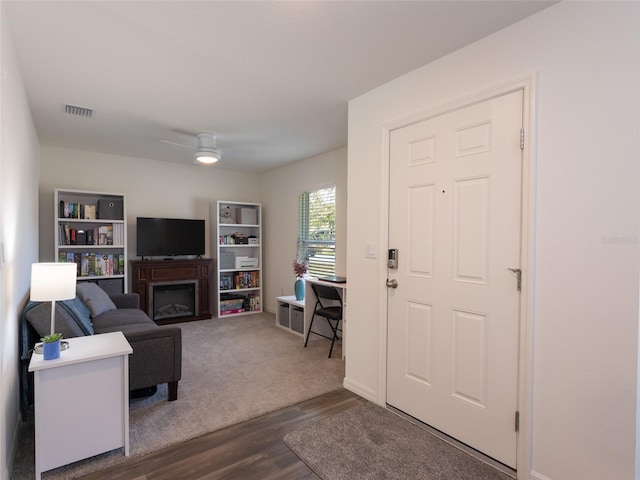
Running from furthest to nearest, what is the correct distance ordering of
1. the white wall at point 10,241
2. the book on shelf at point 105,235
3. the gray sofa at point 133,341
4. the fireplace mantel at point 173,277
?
the fireplace mantel at point 173,277
the book on shelf at point 105,235
the gray sofa at point 133,341
the white wall at point 10,241

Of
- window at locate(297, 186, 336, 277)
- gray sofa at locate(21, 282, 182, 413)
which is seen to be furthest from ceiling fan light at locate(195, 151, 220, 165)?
gray sofa at locate(21, 282, 182, 413)

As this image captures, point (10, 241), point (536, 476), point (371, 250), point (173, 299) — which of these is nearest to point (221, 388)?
point (371, 250)

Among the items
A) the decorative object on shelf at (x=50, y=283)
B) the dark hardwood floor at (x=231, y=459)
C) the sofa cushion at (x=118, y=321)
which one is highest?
the decorative object on shelf at (x=50, y=283)

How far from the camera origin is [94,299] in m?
3.51

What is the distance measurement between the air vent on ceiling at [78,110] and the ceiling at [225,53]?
74 millimetres

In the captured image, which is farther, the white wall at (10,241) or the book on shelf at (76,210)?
the book on shelf at (76,210)

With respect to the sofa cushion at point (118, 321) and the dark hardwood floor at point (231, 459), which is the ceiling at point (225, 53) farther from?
the dark hardwood floor at point (231, 459)

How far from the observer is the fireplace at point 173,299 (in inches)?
197

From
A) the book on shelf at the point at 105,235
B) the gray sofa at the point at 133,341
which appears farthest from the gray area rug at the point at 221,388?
the book on shelf at the point at 105,235

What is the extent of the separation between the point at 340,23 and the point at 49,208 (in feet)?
14.8

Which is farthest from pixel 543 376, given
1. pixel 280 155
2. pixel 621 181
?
pixel 280 155

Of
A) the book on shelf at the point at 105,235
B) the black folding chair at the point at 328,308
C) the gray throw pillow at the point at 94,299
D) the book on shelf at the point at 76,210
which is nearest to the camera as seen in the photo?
the gray throw pillow at the point at 94,299

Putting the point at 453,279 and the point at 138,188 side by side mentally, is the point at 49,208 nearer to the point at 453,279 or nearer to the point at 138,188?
the point at 138,188

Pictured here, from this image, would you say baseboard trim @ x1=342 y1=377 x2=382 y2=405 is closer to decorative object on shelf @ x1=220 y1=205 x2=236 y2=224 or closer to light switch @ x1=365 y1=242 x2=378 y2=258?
light switch @ x1=365 y1=242 x2=378 y2=258
